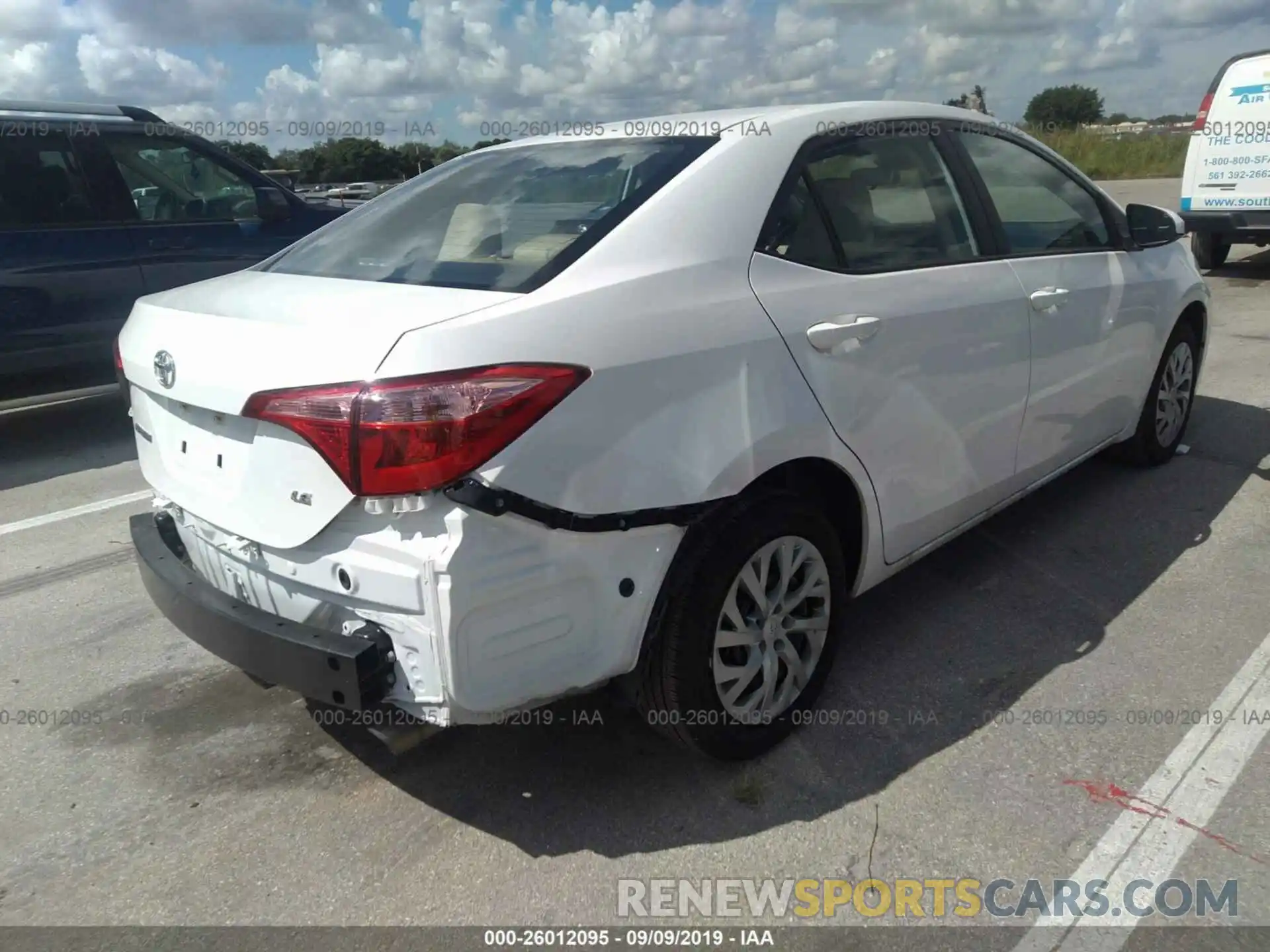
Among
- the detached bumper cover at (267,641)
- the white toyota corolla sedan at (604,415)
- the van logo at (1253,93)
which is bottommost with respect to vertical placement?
the detached bumper cover at (267,641)

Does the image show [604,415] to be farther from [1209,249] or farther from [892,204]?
[1209,249]

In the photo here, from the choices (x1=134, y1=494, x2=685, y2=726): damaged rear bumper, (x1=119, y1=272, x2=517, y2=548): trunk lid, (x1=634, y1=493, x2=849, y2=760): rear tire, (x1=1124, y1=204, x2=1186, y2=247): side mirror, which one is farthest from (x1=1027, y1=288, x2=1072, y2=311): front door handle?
(x1=119, y1=272, x2=517, y2=548): trunk lid

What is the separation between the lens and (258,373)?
2240 millimetres

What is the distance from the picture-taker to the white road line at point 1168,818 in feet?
7.41

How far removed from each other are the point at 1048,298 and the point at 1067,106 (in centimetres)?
4802

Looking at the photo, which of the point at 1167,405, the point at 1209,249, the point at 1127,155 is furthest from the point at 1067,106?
the point at 1167,405

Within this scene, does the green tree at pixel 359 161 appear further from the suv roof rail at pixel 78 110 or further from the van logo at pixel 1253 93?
the van logo at pixel 1253 93

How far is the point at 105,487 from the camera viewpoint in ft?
17.9

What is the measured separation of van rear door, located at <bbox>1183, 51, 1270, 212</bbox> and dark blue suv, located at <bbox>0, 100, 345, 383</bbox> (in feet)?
30.7

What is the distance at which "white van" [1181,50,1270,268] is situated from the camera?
10.4 meters

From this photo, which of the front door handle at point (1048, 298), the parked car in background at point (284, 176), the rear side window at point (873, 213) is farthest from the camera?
the parked car in background at point (284, 176)

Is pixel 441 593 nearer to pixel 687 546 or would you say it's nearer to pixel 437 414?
pixel 437 414

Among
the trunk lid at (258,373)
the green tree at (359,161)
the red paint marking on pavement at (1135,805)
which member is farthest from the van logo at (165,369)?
the green tree at (359,161)

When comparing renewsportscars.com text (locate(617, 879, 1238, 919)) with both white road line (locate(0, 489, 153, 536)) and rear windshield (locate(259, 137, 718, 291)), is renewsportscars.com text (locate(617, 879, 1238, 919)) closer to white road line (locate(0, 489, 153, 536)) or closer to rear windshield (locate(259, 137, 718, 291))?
rear windshield (locate(259, 137, 718, 291))
